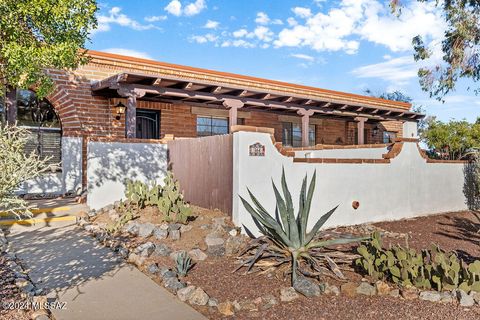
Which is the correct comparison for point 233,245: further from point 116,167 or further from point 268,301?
point 116,167

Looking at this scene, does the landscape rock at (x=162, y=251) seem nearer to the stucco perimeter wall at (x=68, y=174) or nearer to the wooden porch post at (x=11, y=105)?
the stucco perimeter wall at (x=68, y=174)

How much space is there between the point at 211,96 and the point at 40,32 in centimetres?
555

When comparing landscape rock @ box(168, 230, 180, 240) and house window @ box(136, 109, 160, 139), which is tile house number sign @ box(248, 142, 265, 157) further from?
house window @ box(136, 109, 160, 139)

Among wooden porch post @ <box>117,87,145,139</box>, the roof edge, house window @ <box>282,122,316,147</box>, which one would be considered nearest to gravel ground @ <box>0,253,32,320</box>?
wooden porch post @ <box>117,87,145,139</box>

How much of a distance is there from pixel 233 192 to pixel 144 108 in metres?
6.81

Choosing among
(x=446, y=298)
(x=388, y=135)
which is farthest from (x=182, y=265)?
(x=388, y=135)

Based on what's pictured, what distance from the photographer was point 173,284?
448 cm

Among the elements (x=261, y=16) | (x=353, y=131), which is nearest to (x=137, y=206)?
(x=261, y=16)

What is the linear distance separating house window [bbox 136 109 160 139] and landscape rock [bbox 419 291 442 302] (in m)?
10.2

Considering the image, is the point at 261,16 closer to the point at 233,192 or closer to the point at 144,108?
the point at 144,108

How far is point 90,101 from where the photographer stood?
11141mm

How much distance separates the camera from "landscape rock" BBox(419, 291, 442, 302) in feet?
13.6

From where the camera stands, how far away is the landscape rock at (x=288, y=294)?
4215mm

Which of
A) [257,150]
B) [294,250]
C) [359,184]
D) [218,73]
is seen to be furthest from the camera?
[218,73]
